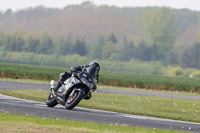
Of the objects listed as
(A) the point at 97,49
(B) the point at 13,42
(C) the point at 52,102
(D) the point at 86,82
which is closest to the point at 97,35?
(A) the point at 97,49

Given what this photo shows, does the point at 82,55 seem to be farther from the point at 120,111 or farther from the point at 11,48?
the point at 120,111

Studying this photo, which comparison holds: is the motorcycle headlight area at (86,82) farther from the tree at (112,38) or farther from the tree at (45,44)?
the tree at (112,38)

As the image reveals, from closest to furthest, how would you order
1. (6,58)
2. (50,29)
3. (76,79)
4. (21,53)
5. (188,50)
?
(76,79) → (6,58) → (21,53) → (50,29) → (188,50)

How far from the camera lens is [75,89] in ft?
55.1

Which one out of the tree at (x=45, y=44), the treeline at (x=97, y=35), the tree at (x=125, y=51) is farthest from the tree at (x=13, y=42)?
the tree at (x=125, y=51)

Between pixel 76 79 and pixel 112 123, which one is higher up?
pixel 76 79

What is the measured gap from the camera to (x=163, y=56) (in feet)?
476

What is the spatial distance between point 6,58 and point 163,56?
57185mm

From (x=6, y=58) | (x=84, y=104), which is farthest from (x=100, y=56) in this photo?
(x=84, y=104)

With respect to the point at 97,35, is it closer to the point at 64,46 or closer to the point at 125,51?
the point at 125,51

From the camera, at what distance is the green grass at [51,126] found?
38.5 feet

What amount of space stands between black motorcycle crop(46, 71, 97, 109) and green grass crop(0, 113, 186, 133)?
287 cm

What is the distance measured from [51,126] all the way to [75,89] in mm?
4440

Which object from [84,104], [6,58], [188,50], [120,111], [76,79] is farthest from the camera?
[188,50]
